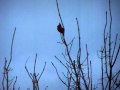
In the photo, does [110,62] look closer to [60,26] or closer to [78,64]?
[78,64]

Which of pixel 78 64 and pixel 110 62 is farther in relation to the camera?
pixel 78 64

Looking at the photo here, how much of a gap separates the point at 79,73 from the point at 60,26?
0.61 meters

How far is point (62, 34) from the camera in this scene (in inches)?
56.6

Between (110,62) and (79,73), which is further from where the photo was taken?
(79,73)

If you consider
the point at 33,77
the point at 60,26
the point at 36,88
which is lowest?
the point at 36,88

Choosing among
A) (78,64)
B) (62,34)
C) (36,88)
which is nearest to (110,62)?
(78,64)

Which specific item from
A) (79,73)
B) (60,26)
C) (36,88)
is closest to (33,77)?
(36,88)

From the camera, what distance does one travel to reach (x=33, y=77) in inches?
88.4

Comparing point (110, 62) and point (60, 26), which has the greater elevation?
point (60, 26)

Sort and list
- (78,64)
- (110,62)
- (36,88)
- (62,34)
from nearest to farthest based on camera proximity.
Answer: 1. (62,34)
2. (110,62)
3. (78,64)
4. (36,88)

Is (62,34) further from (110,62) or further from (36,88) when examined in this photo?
(36,88)

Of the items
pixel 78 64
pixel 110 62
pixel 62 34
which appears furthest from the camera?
pixel 78 64

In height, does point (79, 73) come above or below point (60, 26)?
below

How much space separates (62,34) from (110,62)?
0.60 m
